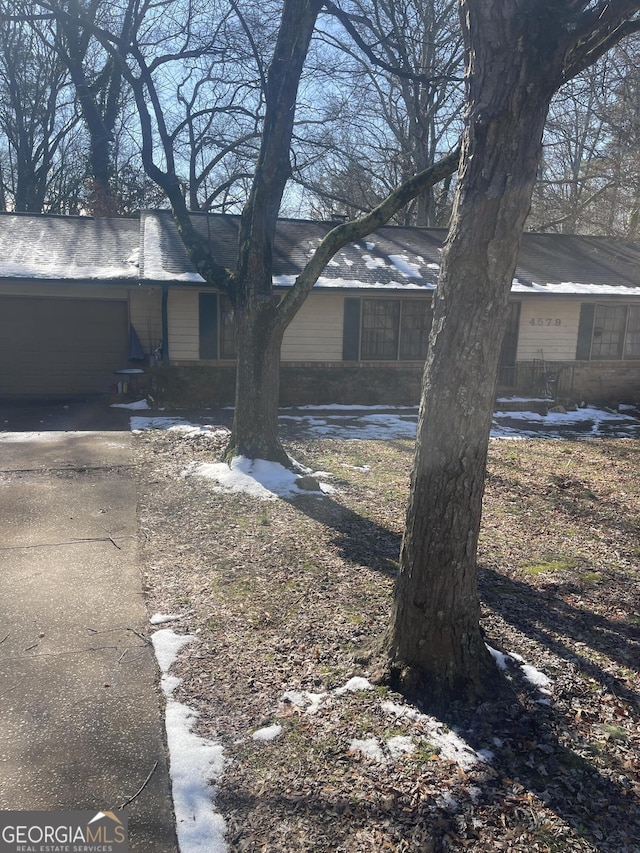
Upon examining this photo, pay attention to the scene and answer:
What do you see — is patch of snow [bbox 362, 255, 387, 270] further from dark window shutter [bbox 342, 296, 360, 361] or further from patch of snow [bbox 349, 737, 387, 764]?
patch of snow [bbox 349, 737, 387, 764]

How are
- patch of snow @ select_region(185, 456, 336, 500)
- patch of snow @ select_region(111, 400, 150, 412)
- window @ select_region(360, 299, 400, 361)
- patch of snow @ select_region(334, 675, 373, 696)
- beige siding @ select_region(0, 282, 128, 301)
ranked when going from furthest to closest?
window @ select_region(360, 299, 400, 361), patch of snow @ select_region(111, 400, 150, 412), beige siding @ select_region(0, 282, 128, 301), patch of snow @ select_region(185, 456, 336, 500), patch of snow @ select_region(334, 675, 373, 696)

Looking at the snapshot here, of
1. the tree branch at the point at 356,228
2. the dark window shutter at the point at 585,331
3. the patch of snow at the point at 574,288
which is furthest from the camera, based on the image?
the dark window shutter at the point at 585,331

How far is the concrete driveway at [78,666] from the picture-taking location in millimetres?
2682

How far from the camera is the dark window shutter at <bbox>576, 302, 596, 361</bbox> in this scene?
15188 millimetres

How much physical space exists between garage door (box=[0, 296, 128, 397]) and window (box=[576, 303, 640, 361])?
10.9m

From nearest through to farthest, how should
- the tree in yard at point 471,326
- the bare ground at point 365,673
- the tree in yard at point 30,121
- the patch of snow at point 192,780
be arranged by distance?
Result: the patch of snow at point 192,780, the bare ground at point 365,673, the tree in yard at point 471,326, the tree in yard at point 30,121

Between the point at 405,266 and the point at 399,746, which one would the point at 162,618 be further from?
the point at 405,266

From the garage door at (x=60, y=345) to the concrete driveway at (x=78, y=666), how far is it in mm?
7558

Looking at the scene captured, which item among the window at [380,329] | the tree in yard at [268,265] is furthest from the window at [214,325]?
the tree in yard at [268,265]

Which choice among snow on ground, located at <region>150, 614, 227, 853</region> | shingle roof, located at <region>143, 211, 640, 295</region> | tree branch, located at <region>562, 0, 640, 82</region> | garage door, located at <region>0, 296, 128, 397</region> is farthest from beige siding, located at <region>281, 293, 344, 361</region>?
snow on ground, located at <region>150, 614, 227, 853</region>

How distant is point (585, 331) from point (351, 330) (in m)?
5.89

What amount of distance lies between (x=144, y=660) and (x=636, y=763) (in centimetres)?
266

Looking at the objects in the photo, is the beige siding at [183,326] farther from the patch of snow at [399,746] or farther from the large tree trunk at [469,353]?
the patch of snow at [399,746]

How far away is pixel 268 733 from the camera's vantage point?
10.2ft
